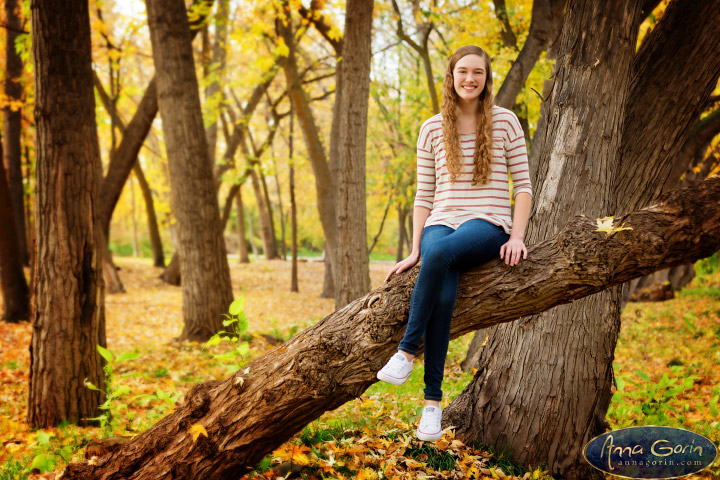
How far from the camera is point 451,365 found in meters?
7.45

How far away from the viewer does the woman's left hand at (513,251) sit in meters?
2.81

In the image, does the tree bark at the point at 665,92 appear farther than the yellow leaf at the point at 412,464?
Yes

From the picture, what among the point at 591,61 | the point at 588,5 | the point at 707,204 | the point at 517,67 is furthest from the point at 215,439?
the point at 517,67

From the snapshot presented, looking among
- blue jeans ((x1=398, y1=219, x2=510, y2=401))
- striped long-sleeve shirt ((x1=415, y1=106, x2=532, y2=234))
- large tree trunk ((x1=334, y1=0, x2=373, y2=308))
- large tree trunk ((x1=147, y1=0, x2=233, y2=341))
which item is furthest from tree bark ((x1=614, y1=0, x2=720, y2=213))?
large tree trunk ((x1=147, y1=0, x2=233, y2=341))

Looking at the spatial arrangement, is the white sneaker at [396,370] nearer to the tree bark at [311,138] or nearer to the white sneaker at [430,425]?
the white sneaker at [430,425]

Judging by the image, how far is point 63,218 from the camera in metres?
4.68

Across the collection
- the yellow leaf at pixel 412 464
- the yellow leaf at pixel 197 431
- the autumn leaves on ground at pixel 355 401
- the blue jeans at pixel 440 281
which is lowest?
the autumn leaves on ground at pixel 355 401

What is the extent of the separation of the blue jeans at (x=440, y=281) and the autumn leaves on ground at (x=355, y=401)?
3.45ft

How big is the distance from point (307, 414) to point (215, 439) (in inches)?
21.7

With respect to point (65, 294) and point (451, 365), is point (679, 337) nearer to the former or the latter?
point (451, 365)

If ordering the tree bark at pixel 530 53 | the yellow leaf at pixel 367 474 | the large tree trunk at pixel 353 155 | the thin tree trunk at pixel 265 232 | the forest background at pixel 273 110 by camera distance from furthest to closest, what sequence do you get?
the thin tree trunk at pixel 265 232, the tree bark at pixel 530 53, the large tree trunk at pixel 353 155, the forest background at pixel 273 110, the yellow leaf at pixel 367 474

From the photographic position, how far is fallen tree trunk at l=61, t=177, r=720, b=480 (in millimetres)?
2596

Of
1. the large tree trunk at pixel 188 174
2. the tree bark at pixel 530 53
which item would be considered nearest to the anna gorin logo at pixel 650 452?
the tree bark at pixel 530 53

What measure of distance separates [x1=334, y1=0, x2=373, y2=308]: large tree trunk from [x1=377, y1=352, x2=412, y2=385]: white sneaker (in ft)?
14.4
